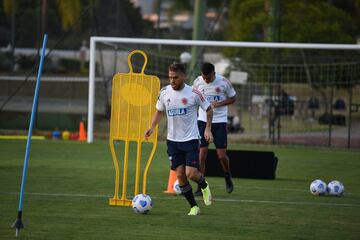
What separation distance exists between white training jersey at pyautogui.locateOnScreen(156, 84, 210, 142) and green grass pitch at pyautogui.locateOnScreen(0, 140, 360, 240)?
3.54ft

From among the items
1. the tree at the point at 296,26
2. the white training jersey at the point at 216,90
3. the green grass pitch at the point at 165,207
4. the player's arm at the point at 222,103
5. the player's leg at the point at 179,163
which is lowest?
the green grass pitch at the point at 165,207

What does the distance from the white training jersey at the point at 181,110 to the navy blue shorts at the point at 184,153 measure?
7cm

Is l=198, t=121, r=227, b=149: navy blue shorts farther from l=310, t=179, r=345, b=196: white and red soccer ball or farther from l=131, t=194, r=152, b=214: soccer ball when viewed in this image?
l=131, t=194, r=152, b=214: soccer ball

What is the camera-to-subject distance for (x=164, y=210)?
11820mm

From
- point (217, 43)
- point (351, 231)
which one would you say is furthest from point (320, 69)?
point (351, 231)

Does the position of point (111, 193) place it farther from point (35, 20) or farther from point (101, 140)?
point (35, 20)

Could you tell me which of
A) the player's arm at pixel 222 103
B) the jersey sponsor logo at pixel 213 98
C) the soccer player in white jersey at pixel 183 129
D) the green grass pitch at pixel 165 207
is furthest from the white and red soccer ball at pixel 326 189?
the soccer player in white jersey at pixel 183 129

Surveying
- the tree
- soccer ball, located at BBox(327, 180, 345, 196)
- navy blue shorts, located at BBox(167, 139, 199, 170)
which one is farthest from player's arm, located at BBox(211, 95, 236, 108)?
the tree

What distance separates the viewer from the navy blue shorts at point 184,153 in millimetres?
11508

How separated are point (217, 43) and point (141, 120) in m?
10.8

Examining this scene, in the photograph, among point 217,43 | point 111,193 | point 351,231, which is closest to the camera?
point 351,231

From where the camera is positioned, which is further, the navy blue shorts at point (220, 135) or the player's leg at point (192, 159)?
the navy blue shorts at point (220, 135)

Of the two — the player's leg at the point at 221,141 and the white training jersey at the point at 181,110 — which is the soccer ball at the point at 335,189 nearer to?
the player's leg at the point at 221,141

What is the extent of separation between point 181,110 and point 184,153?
1.99ft
